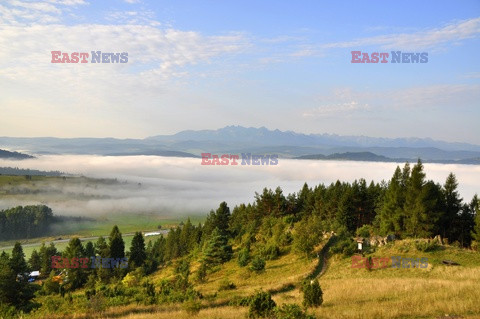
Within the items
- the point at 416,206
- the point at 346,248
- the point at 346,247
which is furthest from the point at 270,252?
the point at 416,206

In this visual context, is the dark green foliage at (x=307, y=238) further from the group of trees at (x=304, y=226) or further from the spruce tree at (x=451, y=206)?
the spruce tree at (x=451, y=206)

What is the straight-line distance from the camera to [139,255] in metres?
77.7

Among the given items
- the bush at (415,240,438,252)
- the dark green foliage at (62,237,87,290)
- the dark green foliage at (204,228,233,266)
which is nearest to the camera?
the bush at (415,240,438,252)

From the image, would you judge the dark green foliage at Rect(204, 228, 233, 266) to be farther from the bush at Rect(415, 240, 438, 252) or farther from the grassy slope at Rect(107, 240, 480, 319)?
the bush at Rect(415, 240, 438, 252)

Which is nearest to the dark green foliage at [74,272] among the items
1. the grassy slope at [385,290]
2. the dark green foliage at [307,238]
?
the grassy slope at [385,290]

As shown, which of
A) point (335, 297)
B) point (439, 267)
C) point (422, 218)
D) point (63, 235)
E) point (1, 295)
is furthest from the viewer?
point (63, 235)

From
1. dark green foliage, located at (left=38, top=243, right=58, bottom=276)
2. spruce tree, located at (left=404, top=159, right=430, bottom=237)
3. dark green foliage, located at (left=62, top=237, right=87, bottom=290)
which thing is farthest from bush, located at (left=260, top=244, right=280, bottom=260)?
dark green foliage, located at (left=38, top=243, right=58, bottom=276)

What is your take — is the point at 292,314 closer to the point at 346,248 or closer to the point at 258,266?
the point at 258,266

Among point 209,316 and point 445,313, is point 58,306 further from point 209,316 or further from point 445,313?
point 445,313

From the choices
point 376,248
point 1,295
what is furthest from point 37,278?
point 376,248

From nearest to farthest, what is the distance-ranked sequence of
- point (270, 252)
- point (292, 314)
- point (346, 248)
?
point (292, 314) < point (346, 248) < point (270, 252)

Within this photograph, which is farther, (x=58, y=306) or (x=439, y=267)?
(x=439, y=267)

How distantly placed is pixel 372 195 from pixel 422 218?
20551mm

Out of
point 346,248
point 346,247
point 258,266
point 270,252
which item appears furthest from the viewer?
point 270,252
